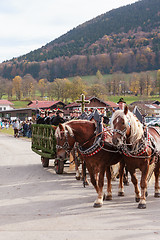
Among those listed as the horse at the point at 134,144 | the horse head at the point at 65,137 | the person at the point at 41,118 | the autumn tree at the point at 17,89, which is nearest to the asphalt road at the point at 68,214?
the horse at the point at 134,144

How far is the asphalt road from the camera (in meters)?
4.90

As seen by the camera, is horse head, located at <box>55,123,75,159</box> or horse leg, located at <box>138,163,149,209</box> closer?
horse leg, located at <box>138,163,149,209</box>

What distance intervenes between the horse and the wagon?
3.87 m

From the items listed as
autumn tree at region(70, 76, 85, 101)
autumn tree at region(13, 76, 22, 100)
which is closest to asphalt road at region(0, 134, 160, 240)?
autumn tree at region(70, 76, 85, 101)

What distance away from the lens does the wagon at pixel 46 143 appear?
10782 millimetres

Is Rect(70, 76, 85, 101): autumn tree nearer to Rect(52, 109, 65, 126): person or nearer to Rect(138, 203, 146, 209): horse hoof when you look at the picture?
Rect(52, 109, 65, 126): person

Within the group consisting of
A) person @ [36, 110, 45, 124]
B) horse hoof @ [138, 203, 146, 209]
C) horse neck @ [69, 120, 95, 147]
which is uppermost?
horse neck @ [69, 120, 95, 147]

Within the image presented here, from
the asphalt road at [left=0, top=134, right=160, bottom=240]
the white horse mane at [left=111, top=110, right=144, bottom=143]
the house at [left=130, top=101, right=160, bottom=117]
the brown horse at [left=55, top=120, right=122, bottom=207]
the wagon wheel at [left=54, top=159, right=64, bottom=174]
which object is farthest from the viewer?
the house at [left=130, top=101, right=160, bottom=117]

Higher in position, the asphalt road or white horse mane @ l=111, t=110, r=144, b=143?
white horse mane @ l=111, t=110, r=144, b=143

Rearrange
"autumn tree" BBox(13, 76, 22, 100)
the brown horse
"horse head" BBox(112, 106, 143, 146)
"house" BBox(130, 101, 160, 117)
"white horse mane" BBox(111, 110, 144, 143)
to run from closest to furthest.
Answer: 1. "horse head" BBox(112, 106, 143, 146)
2. "white horse mane" BBox(111, 110, 144, 143)
3. the brown horse
4. "house" BBox(130, 101, 160, 117)
5. "autumn tree" BBox(13, 76, 22, 100)

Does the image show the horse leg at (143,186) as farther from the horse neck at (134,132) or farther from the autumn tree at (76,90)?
the autumn tree at (76,90)

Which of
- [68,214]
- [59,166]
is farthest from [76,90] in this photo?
[68,214]

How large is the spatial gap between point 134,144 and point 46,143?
5.61m

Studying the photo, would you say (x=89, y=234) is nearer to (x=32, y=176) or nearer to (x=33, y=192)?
(x=33, y=192)
